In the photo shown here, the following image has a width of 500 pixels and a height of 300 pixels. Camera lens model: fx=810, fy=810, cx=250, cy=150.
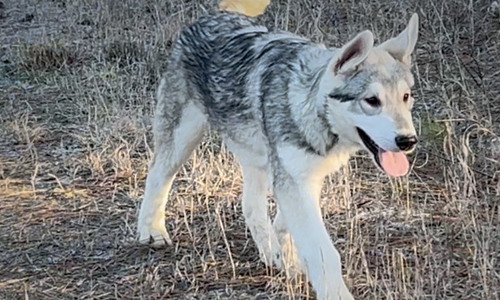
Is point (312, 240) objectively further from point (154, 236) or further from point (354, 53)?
point (154, 236)

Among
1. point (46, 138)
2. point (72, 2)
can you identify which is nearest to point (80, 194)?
point (46, 138)

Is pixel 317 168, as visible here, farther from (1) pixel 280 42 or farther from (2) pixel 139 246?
(2) pixel 139 246

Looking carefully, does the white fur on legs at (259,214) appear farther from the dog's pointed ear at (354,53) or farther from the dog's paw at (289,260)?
the dog's pointed ear at (354,53)

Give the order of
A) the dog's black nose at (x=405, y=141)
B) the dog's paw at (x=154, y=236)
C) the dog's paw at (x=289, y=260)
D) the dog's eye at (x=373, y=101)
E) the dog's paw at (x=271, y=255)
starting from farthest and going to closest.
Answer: the dog's paw at (x=154, y=236) → the dog's paw at (x=271, y=255) → the dog's paw at (x=289, y=260) → the dog's eye at (x=373, y=101) → the dog's black nose at (x=405, y=141)

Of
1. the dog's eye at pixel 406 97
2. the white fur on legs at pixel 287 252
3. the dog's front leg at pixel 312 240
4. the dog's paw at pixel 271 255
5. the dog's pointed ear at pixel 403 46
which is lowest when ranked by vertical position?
the dog's paw at pixel 271 255

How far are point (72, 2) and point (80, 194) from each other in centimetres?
679

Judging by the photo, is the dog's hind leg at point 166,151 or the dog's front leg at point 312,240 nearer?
the dog's front leg at point 312,240

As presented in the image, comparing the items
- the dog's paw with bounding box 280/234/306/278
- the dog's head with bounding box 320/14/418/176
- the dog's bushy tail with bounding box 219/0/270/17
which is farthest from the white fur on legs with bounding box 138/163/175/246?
the dog's head with bounding box 320/14/418/176

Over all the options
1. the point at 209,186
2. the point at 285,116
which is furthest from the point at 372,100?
the point at 209,186

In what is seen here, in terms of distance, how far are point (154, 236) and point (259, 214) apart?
0.69 meters

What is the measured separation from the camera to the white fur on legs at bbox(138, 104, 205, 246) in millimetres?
5125

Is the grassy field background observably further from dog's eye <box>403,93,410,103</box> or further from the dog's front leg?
dog's eye <box>403,93,410,103</box>

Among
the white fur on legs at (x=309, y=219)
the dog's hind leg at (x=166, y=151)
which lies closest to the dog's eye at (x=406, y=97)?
the white fur on legs at (x=309, y=219)

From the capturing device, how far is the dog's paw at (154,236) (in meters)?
5.07
